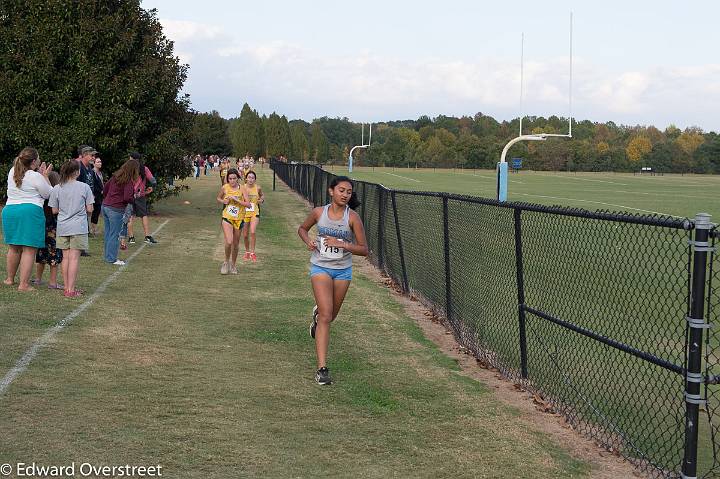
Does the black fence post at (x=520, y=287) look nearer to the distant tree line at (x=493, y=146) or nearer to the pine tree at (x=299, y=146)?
the distant tree line at (x=493, y=146)

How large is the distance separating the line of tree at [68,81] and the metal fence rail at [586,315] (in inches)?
406

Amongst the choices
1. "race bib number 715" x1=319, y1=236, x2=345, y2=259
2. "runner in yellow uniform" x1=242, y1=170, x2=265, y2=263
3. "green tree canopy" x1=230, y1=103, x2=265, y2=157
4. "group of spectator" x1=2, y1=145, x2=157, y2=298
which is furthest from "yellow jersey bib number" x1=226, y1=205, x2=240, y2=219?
"green tree canopy" x1=230, y1=103, x2=265, y2=157

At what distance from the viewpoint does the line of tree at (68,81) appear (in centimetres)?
2561

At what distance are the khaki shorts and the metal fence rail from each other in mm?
4362

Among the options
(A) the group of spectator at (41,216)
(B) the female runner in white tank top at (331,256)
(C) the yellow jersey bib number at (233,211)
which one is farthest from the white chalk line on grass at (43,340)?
(B) the female runner in white tank top at (331,256)

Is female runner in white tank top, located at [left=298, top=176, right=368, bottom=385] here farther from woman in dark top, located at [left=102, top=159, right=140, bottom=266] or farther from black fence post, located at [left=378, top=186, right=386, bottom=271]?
woman in dark top, located at [left=102, top=159, right=140, bottom=266]

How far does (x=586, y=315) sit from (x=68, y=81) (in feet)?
62.1

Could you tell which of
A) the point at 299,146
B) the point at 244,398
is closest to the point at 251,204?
the point at 244,398

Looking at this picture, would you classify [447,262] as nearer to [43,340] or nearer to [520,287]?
[520,287]

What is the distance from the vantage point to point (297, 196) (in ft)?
148

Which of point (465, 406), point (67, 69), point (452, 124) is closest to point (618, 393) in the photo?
point (465, 406)

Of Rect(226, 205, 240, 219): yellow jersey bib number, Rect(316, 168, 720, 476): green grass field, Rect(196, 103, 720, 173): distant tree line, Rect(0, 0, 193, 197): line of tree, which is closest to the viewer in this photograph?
Rect(316, 168, 720, 476): green grass field

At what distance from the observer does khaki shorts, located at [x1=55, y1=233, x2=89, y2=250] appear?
1180 centimetres

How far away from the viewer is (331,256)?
796cm
